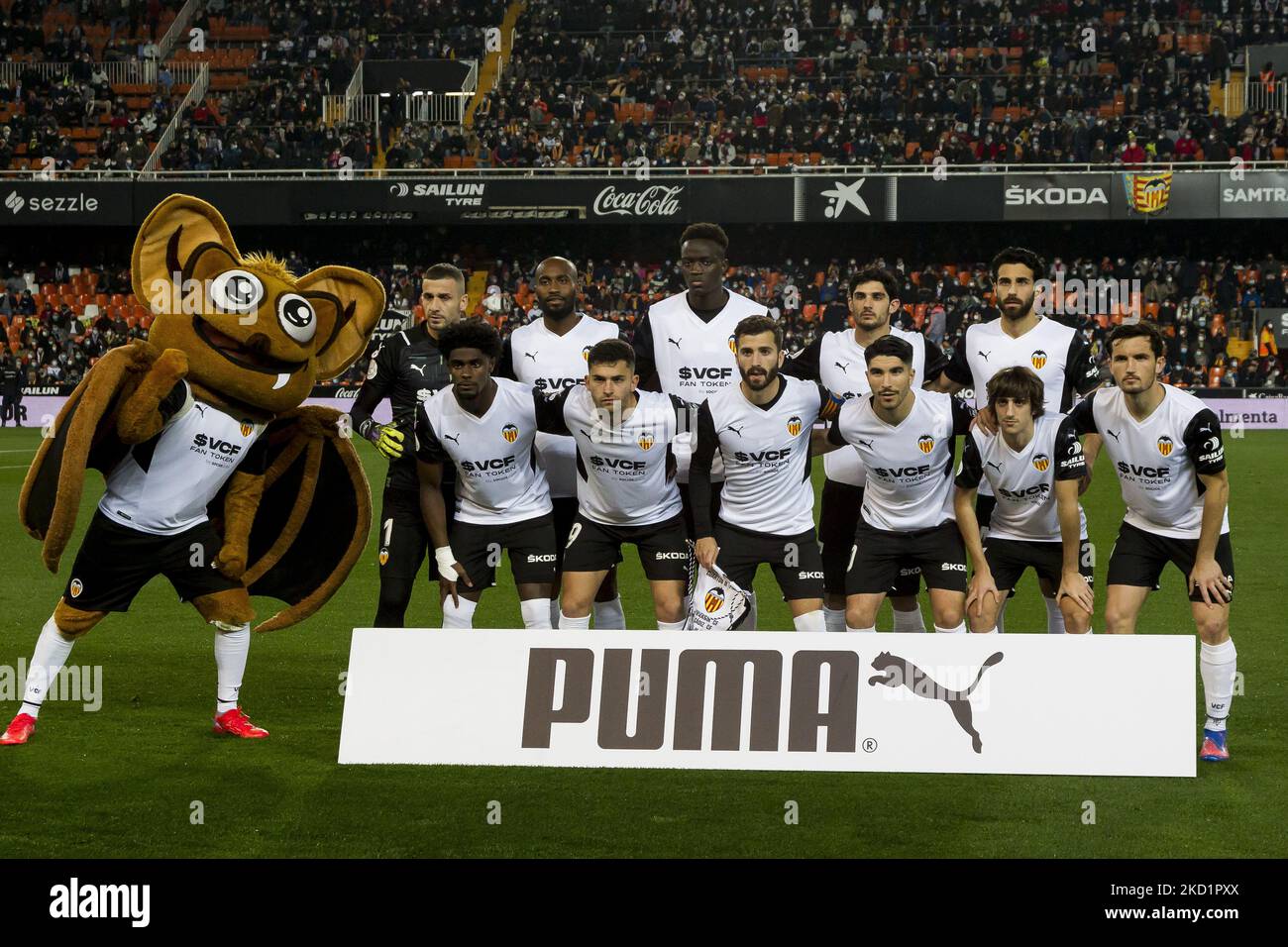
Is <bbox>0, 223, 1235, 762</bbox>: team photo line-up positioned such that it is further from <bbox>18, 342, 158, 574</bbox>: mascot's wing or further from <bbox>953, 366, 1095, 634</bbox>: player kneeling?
<bbox>18, 342, 158, 574</bbox>: mascot's wing

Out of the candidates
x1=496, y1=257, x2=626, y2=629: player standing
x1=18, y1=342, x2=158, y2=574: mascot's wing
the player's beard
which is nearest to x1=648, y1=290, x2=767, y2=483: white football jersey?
x1=496, y1=257, x2=626, y2=629: player standing

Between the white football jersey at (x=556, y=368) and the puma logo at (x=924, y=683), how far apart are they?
7.24 feet

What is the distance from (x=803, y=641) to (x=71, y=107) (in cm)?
3190

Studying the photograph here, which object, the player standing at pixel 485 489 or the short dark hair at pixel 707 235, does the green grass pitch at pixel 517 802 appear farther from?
the short dark hair at pixel 707 235

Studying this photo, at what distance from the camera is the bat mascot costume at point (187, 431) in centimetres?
575

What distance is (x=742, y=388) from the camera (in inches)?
255

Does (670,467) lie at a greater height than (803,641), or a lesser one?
greater

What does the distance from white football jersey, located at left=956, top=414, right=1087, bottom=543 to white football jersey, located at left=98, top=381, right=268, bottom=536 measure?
3.20m

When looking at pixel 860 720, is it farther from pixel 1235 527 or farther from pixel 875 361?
pixel 1235 527

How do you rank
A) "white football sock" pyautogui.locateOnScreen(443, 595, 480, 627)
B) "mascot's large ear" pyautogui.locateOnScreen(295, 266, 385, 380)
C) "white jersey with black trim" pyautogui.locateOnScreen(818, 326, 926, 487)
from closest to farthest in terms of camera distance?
"mascot's large ear" pyautogui.locateOnScreen(295, 266, 385, 380)
"white football sock" pyautogui.locateOnScreen(443, 595, 480, 627)
"white jersey with black trim" pyautogui.locateOnScreen(818, 326, 926, 487)

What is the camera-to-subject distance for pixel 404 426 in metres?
6.63

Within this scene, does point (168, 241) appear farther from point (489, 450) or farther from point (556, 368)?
point (556, 368)

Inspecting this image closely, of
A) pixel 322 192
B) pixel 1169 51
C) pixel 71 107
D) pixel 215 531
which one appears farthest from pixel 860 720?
pixel 71 107

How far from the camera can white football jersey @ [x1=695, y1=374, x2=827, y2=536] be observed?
6.46m
